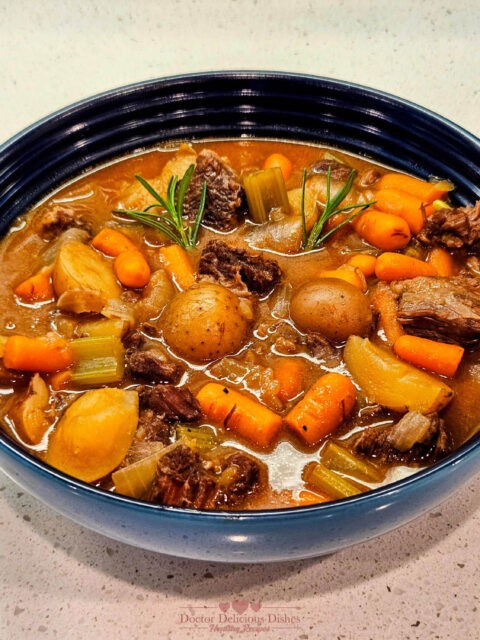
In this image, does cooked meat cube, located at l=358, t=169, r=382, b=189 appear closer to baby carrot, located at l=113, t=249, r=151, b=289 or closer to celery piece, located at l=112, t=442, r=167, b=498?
baby carrot, located at l=113, t=249, r=151, b=289

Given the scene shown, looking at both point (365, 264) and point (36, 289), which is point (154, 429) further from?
point (365, 264)

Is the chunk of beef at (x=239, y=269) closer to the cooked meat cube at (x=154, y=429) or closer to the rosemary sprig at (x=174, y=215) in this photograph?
the rosemary sprig at (x=174, y=215)

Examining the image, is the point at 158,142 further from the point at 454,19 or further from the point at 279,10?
the point at 454,19

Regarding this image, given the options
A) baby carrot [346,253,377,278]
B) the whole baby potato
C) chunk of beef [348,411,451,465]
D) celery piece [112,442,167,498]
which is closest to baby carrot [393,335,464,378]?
the whole baby potato

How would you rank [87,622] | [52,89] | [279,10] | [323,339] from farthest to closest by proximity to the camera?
1. [279,10]
2. [52,89]
3. [323,339]
4. [87,622]

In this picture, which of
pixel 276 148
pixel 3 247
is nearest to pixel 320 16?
pixel 276 148

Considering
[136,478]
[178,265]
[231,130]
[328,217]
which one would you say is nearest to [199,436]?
[136,478]
